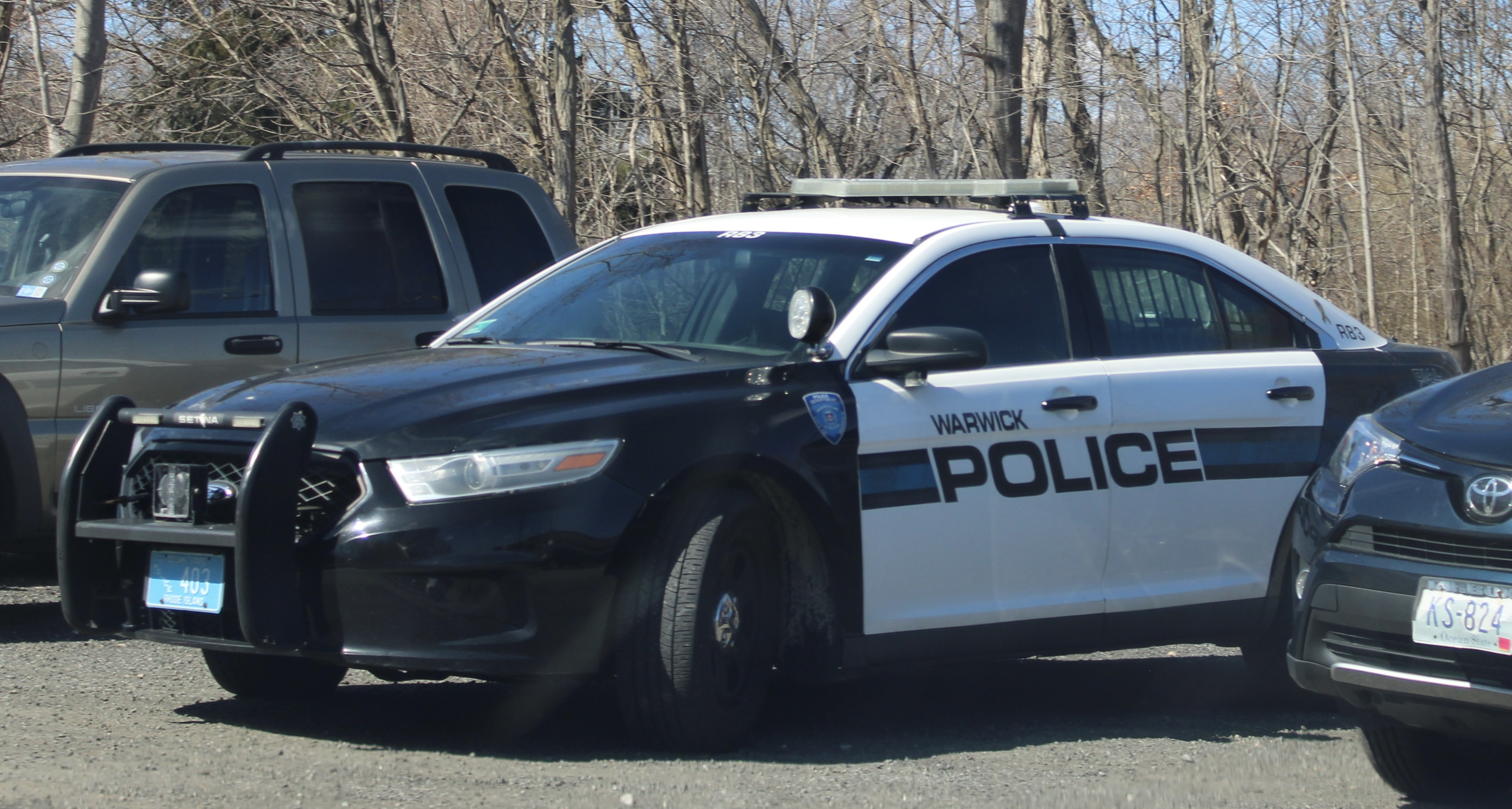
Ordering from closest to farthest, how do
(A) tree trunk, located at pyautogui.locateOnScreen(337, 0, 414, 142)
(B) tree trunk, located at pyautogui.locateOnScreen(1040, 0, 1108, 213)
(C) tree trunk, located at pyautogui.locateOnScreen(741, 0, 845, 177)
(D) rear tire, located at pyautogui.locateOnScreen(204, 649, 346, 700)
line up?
(D) rear tire, located at pyautogui.locateOnScreen(204, 649, 346, 700) → (A) tree trunk, located at pyautogui.locateOnScreen(337, 0, 414, 142) → (C) tree trunk, located at pyautogui.locateOnScreen(741, 0, 845, 177) → (B) tree trunk, located at pyautogui.locateOnScreen(1040, 0, 1108, 213)

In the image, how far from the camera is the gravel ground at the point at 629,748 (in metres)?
4.21

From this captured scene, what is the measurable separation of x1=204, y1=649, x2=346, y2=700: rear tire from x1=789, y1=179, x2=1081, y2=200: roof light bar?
2.42 metres

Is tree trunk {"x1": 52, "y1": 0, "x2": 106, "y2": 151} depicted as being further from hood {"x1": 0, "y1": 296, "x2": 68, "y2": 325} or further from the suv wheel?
the suv wheel

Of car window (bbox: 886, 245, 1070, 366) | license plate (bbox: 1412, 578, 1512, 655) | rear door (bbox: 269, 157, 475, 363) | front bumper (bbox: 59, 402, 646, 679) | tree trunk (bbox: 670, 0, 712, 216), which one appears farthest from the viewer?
tree trunk (bbox: 670, 0, 712, 216)

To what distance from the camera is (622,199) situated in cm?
1513

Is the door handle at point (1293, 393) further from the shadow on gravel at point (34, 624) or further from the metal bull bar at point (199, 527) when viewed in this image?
the shadow on gravel at point (34, 624)

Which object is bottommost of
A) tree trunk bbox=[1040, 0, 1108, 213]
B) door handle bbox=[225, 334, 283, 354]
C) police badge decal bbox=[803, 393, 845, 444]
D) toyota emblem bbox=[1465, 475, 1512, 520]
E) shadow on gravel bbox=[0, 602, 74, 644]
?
shadow on gravel bbox=[0, 602, 74, 644]

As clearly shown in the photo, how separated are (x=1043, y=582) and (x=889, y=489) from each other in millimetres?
680

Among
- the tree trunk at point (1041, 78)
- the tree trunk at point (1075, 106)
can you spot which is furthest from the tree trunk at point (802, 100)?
the tree trunk at point (1075, 106)

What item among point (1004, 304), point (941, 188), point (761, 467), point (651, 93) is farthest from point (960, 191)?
point (651, 93)

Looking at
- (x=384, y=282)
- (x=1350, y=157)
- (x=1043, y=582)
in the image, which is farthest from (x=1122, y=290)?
(x=1350, y=157)

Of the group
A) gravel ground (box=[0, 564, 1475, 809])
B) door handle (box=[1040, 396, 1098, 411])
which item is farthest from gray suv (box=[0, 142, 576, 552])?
door handle (box=[1040, 396, 1098, 411])

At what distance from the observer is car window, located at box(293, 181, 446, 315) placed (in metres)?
7.23

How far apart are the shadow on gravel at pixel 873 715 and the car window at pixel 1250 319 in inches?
50.3
